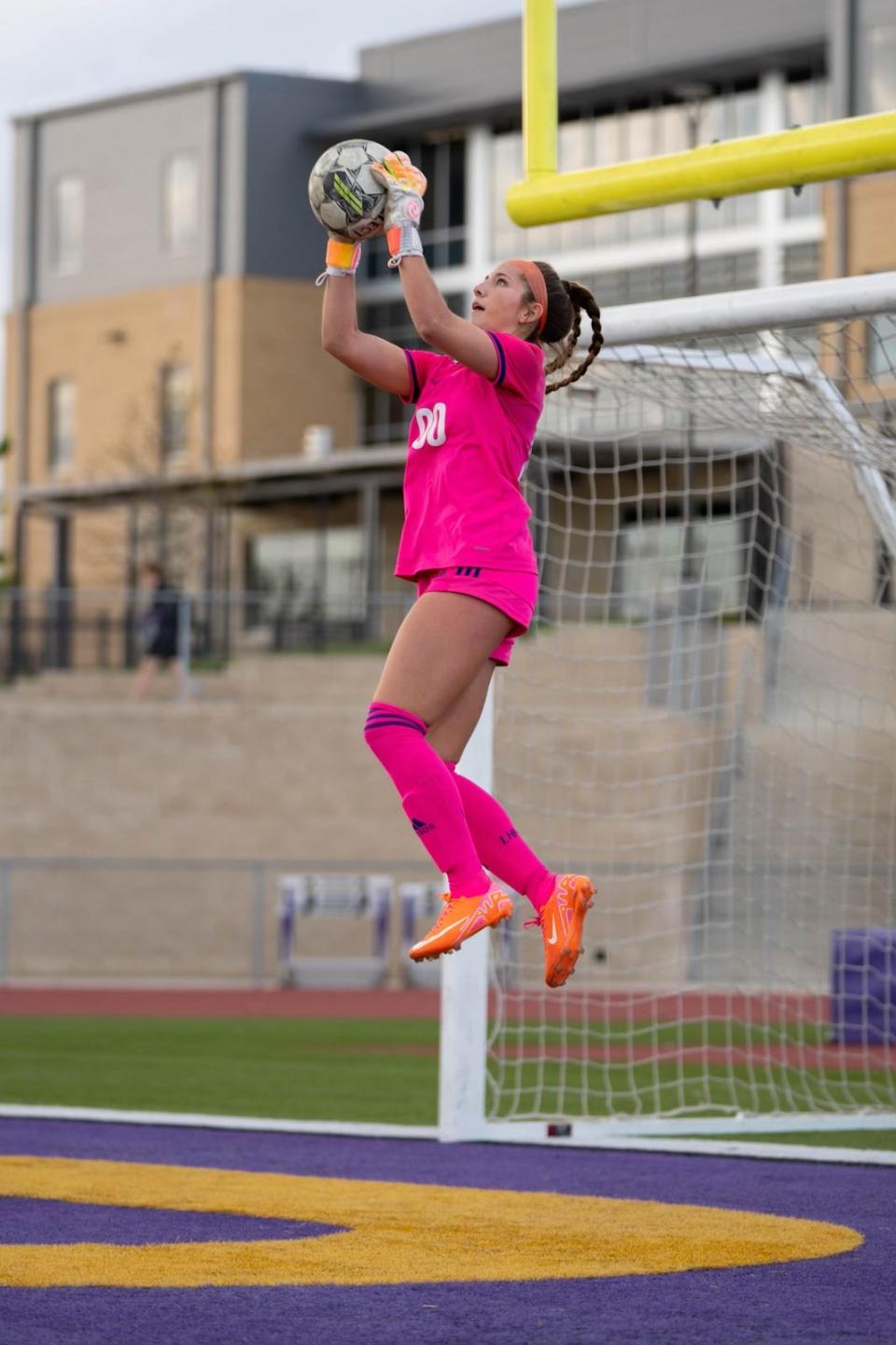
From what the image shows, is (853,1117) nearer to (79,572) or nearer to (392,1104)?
(392,1104)

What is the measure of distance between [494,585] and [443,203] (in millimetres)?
39677

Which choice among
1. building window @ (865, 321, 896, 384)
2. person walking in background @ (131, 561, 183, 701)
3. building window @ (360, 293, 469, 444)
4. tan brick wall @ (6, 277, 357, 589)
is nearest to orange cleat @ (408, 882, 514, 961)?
building window @ (865, 321, 896, 384)

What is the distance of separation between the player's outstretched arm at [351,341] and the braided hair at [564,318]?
0.39m

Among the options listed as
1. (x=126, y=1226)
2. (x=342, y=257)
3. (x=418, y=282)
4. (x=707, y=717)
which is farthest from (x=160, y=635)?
(x=418, y=282)

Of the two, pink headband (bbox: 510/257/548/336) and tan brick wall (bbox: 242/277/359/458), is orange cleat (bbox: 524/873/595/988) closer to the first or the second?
pink headband (bbox: 510/257/548/336)

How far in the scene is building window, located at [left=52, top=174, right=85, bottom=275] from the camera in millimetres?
45281

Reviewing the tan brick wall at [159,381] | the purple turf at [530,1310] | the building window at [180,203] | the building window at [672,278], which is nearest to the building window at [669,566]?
the building window at [672,278]

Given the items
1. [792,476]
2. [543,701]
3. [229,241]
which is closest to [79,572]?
[229,241]

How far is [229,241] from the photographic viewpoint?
1693 inches

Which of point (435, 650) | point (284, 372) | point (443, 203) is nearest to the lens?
point (435, 650)

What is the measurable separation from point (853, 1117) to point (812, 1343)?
579cm

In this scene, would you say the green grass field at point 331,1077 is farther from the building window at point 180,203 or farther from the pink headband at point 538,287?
the building window at point 180,203

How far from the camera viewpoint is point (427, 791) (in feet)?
18.1

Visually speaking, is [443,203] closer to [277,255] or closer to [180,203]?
[277,255]
